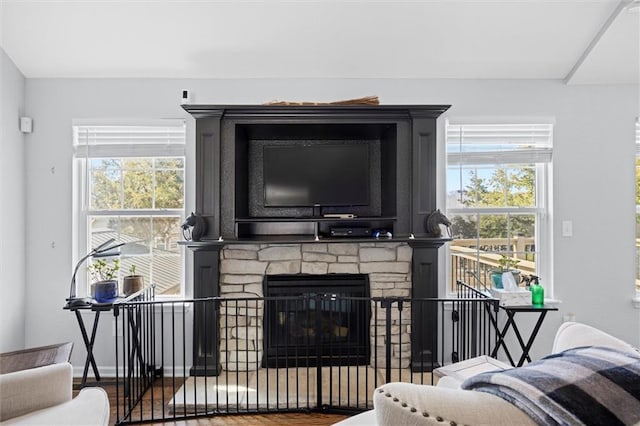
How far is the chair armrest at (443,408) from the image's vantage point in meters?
0.71

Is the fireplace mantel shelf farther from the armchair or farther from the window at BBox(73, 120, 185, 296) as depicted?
the armchair

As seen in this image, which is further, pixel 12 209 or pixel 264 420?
pixel 12 209

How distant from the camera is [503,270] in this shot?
312 centimetres

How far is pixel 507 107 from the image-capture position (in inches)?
129

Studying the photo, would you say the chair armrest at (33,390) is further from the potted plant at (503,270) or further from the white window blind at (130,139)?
the potted plant at (503,270)

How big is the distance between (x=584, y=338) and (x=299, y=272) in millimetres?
2124

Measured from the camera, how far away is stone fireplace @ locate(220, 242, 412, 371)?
3.00 meters

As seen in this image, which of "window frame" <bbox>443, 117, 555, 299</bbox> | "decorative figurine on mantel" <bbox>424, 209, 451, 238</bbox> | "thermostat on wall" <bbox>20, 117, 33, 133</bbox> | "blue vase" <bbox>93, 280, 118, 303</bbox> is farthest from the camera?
"window frame" <bbox>443, 117, 555, 299</bbox>

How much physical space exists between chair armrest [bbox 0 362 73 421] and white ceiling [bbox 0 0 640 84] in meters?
2.32

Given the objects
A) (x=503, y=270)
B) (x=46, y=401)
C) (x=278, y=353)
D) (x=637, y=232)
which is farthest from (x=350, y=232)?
(x=637, y=232)

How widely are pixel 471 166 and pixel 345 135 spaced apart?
1121 mm

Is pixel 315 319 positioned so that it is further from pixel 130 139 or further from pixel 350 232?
pixel 130 139

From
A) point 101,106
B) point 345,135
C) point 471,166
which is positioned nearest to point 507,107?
point 471,166

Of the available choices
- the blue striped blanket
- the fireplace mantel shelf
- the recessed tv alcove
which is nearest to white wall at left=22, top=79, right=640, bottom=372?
the recessed tv alcove
